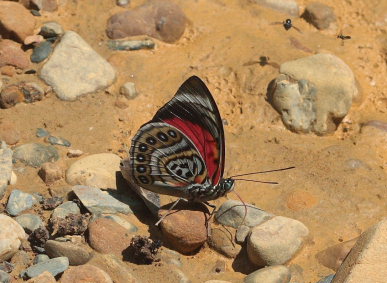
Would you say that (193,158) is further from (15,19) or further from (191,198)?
(15,19)

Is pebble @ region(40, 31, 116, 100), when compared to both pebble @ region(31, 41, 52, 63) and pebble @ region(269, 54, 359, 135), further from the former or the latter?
pebble @ region(269, 54, 359, 135)

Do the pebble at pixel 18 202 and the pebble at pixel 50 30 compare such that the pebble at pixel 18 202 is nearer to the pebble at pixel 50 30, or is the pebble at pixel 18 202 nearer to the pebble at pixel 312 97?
the pebble at pixel 50 30

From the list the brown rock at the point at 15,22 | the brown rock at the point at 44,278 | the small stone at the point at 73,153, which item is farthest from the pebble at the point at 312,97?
the brown rock at the point at 44,278

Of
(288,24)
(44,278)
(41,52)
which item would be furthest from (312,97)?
(44,278)

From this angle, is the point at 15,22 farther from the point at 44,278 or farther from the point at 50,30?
the point at 44,278

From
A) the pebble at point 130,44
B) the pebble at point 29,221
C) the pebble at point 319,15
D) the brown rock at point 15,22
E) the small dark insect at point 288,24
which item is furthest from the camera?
the pebble at point 319,15

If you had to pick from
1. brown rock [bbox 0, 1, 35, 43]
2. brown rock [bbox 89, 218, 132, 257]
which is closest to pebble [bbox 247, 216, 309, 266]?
brown rock [bbox 89, 218, 132, 257]

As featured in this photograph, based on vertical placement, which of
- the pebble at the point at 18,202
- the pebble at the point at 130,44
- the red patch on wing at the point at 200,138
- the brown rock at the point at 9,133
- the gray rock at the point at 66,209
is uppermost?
the red patch on wing at the point at 200,138
